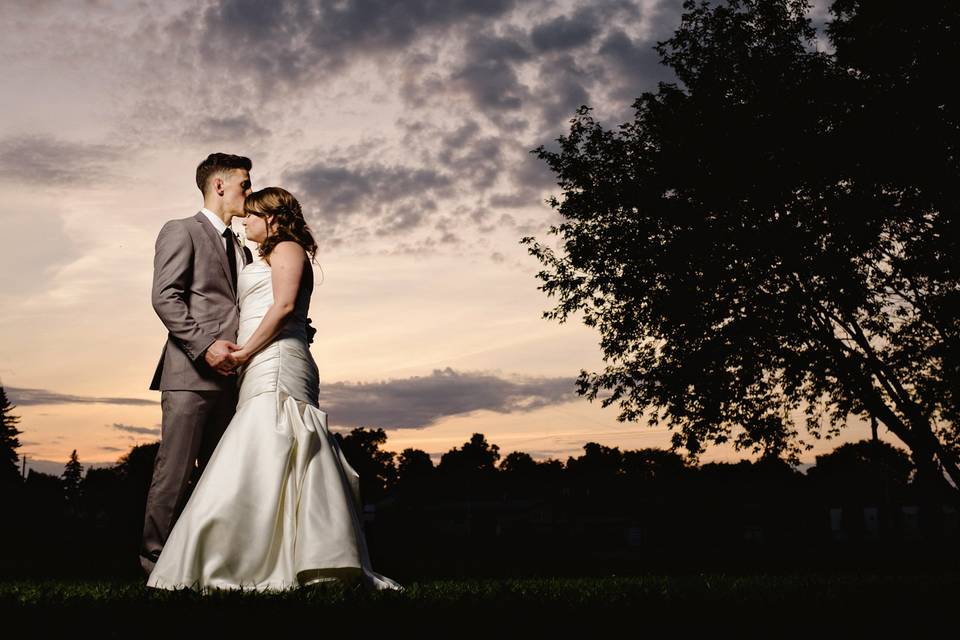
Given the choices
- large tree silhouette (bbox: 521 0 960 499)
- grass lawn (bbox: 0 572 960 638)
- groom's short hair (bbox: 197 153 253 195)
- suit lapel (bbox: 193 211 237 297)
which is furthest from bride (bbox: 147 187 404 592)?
large tree silhouette (bbox: 521 0 960 499)

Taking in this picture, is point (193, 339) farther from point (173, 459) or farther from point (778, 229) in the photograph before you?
point (778, 229)

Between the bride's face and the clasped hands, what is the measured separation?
2.71 ft

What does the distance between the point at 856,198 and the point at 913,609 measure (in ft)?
54.6

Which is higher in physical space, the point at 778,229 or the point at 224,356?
the point at 778,229

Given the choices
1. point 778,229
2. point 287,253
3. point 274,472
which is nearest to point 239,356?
point 287,253

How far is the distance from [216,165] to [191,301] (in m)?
1.10

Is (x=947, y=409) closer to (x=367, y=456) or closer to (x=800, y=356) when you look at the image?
(x=800, y=356)

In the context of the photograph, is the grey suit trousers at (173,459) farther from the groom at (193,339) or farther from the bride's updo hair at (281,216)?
the bride's updo hair at (281,216)

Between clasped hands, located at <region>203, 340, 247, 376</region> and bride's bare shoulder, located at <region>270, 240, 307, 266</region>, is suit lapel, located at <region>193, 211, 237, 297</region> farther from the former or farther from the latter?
clasped hands, located at <region>203, 340, 247, 376</region>

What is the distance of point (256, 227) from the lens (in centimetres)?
676

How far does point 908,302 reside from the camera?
870 inches

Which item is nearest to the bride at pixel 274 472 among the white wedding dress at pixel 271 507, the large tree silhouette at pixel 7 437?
the white wedding dress at pixel 271 507

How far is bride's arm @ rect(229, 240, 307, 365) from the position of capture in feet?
21.1

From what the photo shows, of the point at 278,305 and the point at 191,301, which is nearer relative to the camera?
the point at 278,305
